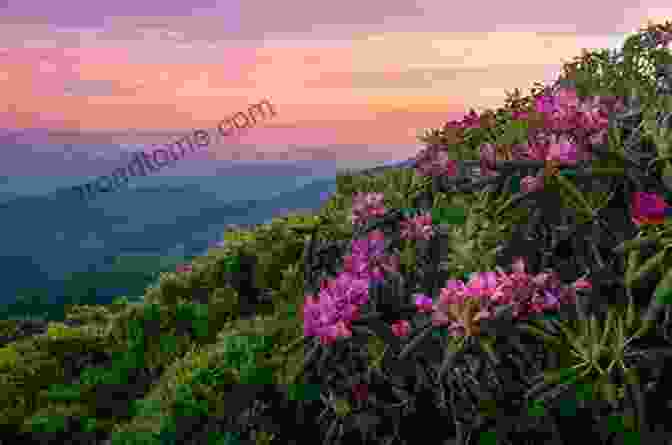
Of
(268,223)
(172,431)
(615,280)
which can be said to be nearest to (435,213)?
(615,280)

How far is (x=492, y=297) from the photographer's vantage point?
3.82 m

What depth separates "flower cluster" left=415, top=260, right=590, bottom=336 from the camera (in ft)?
12.6

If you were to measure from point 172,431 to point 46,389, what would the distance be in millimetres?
3656

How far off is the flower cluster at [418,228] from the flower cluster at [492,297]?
1249 millimetres

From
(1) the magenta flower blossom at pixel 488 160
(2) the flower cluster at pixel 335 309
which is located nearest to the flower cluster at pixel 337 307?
(2) the flower cluster at pixel 335 309

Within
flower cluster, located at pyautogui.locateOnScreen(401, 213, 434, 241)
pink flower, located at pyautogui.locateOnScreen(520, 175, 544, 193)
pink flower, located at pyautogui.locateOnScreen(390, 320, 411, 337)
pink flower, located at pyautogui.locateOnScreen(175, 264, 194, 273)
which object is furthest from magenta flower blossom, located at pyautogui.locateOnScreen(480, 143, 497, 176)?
pink flower, located at pyautogui.locateOnScreen(175, 264, 194, 273)

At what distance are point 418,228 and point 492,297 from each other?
1.61m

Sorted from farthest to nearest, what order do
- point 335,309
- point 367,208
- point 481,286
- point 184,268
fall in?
Answer: point 184,268 < point 367,208 < point 335,309 < point 481,286

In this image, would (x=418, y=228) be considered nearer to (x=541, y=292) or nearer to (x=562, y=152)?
(x=562, y=152)

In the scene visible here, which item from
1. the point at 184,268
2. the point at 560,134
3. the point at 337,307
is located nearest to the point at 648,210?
the point at 560,134

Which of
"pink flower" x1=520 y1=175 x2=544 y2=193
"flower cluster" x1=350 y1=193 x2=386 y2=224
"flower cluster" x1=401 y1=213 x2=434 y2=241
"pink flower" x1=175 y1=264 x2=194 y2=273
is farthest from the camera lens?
"pink flower" x1=175 y1=264 x2=194 y2=273

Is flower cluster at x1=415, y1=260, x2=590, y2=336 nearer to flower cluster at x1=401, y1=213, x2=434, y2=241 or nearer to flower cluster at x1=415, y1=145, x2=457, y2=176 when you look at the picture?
flower cluster at x1=401, y1=213, x2=434, y2=241

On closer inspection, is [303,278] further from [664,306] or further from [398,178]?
[664,306]

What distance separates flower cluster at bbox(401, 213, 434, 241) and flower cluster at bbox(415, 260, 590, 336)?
1.25 meters
